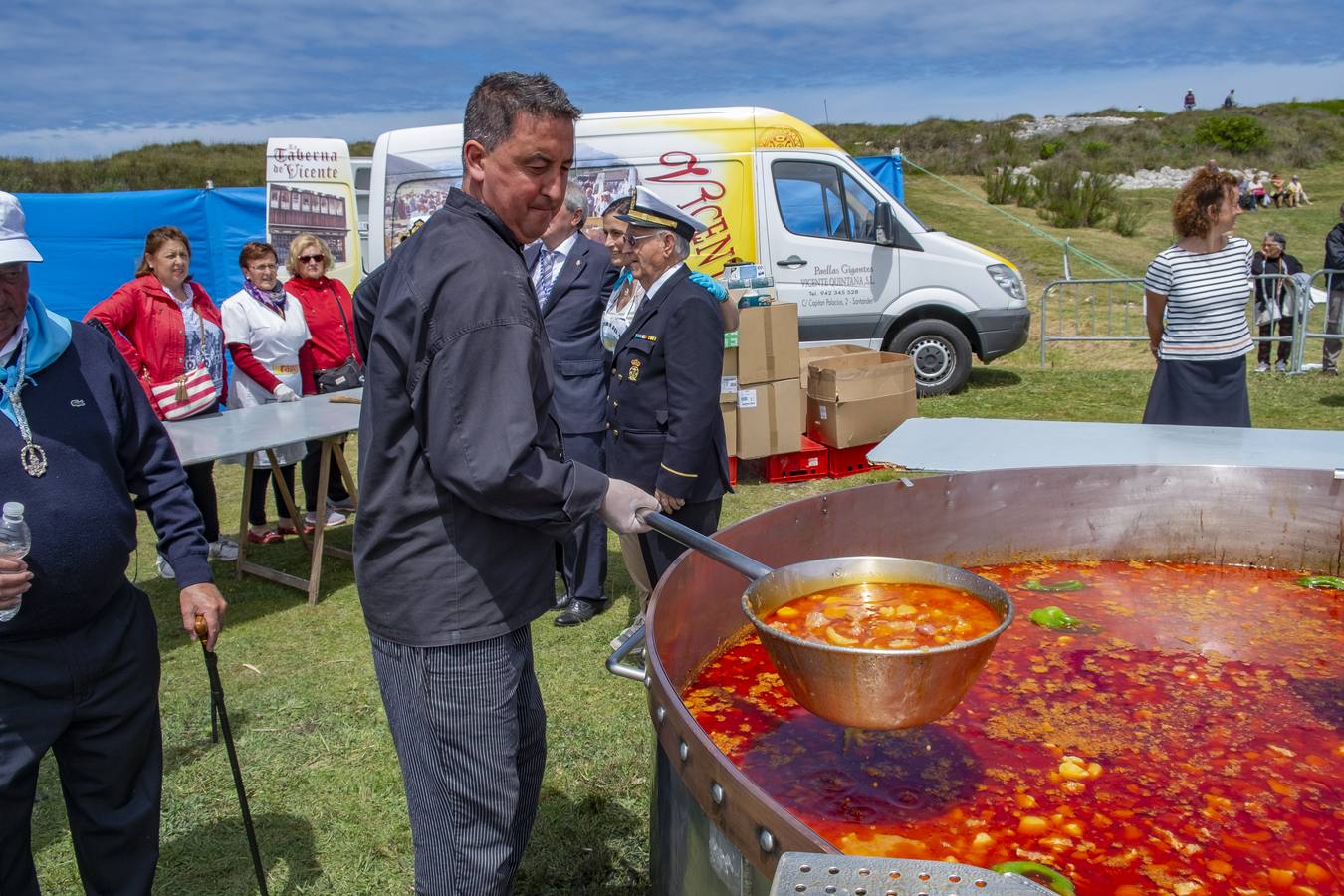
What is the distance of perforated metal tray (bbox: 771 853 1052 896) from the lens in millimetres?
Answer: 1036

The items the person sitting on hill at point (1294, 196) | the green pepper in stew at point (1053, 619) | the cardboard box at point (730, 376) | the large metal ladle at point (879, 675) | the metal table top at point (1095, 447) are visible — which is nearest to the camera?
the large metal ladle at point (879, 675)

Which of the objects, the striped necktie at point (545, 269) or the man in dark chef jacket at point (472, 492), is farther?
the striped necktie at point (545, 269)

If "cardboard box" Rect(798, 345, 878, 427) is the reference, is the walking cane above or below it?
below

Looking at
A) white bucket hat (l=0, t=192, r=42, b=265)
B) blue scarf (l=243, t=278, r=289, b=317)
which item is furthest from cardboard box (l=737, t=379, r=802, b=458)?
white bucket hat (l=0, t=192, r=42, b=265)

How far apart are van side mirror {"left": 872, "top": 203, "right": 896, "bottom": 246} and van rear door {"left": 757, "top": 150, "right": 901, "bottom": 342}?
37 mm

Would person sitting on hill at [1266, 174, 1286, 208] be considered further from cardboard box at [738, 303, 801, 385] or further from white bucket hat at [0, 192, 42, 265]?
white bucket hat at [0, 192, 42, 265]

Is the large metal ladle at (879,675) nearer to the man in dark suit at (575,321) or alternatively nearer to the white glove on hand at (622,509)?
the white glove on hand at (622,509)

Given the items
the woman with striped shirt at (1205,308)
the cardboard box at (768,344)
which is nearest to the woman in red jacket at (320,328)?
the cardboard box at (768,344)

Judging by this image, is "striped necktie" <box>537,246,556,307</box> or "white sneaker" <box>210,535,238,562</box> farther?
"white sneaker" <box>210,535,238,562</box>

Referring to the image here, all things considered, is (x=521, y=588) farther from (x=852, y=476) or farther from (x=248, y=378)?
A: (x=852, y=476)

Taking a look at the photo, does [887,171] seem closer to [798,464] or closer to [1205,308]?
[798,464]

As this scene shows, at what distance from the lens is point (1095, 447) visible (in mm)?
3766

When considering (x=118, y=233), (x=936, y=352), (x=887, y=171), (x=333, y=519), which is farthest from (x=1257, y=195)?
(x=333, y=519)

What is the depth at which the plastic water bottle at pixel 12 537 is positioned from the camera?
2.18 meters
